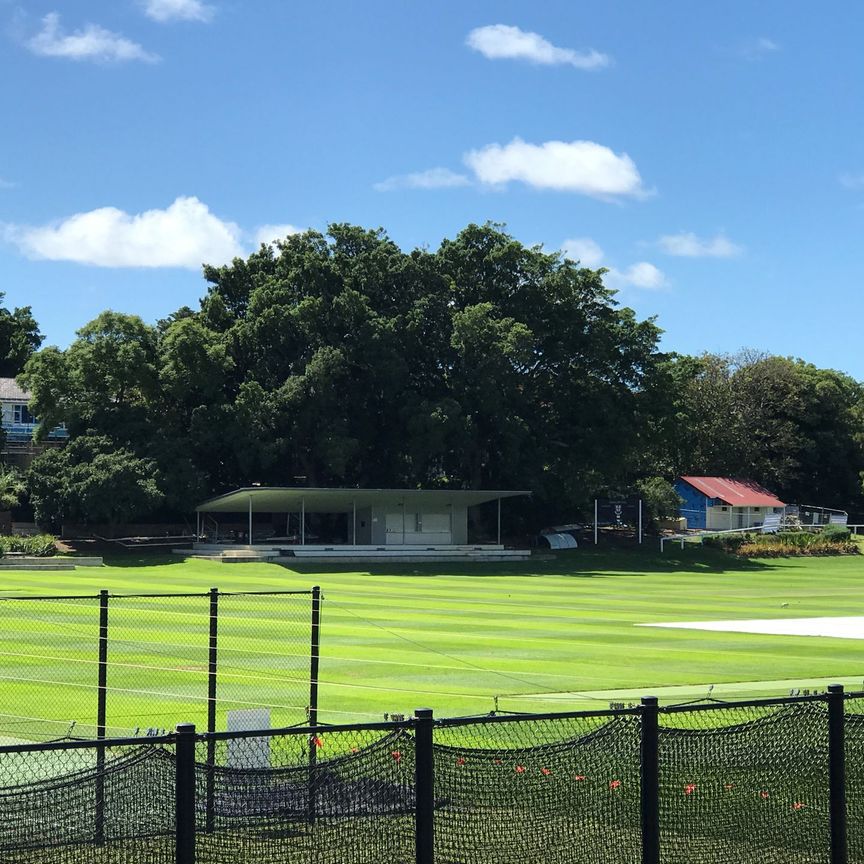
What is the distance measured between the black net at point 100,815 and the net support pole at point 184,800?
0.41 meters

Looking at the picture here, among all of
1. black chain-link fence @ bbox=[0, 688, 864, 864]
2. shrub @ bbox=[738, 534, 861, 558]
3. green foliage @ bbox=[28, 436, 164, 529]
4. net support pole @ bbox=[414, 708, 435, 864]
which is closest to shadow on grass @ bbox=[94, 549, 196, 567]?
green foliage @ bbox=[28, 436, 164, 529]

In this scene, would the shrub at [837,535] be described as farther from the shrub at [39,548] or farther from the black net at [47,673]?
the black net at [47,673]

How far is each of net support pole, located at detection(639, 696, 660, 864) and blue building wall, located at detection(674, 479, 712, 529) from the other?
276 ft

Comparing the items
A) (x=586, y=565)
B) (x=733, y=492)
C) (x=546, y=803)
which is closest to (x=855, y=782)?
(x=546, y=803)

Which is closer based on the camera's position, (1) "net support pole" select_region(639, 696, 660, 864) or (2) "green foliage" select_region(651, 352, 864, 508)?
(1) "net support pole" select_region(639, 696, 660, 864)

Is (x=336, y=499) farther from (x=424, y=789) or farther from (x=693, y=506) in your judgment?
A: (x=424, y=789)

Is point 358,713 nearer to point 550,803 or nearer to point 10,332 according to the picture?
point 550,803

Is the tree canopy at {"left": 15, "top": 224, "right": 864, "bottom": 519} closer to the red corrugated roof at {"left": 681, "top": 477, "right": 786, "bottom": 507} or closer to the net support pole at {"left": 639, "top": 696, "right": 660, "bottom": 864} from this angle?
the red corrugated roof at {"left": 681, "top": 477, "right": 786, "bottom": 507}

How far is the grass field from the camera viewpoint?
1814 cm

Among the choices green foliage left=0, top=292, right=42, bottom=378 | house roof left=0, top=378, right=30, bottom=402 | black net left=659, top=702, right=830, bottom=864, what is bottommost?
black net left=659, top=702, right=830, bottom=864

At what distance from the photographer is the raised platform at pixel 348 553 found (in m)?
59.0

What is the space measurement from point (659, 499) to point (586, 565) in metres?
A: 20.2

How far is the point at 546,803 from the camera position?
729cm

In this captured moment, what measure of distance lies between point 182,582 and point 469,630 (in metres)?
21.0
